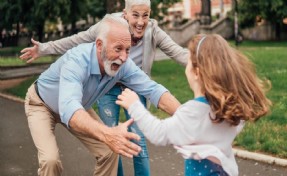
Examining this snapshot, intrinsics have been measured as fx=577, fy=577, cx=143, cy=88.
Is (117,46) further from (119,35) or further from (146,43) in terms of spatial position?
(146,43)

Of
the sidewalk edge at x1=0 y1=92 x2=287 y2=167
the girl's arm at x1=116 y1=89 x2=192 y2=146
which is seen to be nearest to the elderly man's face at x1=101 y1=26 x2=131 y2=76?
the girl's arm at x1=116 y1=89 x2=192 y2=146

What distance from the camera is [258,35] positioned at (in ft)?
141

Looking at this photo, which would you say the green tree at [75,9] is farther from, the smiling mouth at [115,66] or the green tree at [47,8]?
the smiling mouth at [115,66]

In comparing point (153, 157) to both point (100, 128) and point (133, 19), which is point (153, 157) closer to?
point (133, 19)

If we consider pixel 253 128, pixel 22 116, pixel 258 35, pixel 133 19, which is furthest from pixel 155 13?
pixel 133 19

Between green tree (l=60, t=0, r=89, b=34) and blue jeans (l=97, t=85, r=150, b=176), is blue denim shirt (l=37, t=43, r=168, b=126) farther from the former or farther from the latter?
green tree (l=60, t=0, r=89, b=34)

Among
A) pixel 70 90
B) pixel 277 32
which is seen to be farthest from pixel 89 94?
pixel 277 32

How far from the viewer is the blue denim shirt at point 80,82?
3.69 metres

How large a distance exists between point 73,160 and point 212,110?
452 cm

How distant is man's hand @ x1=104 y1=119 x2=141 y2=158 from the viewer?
324 centimetres

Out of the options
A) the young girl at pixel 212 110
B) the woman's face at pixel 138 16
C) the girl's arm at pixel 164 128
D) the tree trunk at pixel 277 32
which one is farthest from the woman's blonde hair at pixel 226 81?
the tree trunk at pixel 277 32

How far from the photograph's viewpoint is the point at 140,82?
444 cm

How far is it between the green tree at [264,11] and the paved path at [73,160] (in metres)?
27.3

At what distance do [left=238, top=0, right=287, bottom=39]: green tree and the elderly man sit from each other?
→ 30716mm
